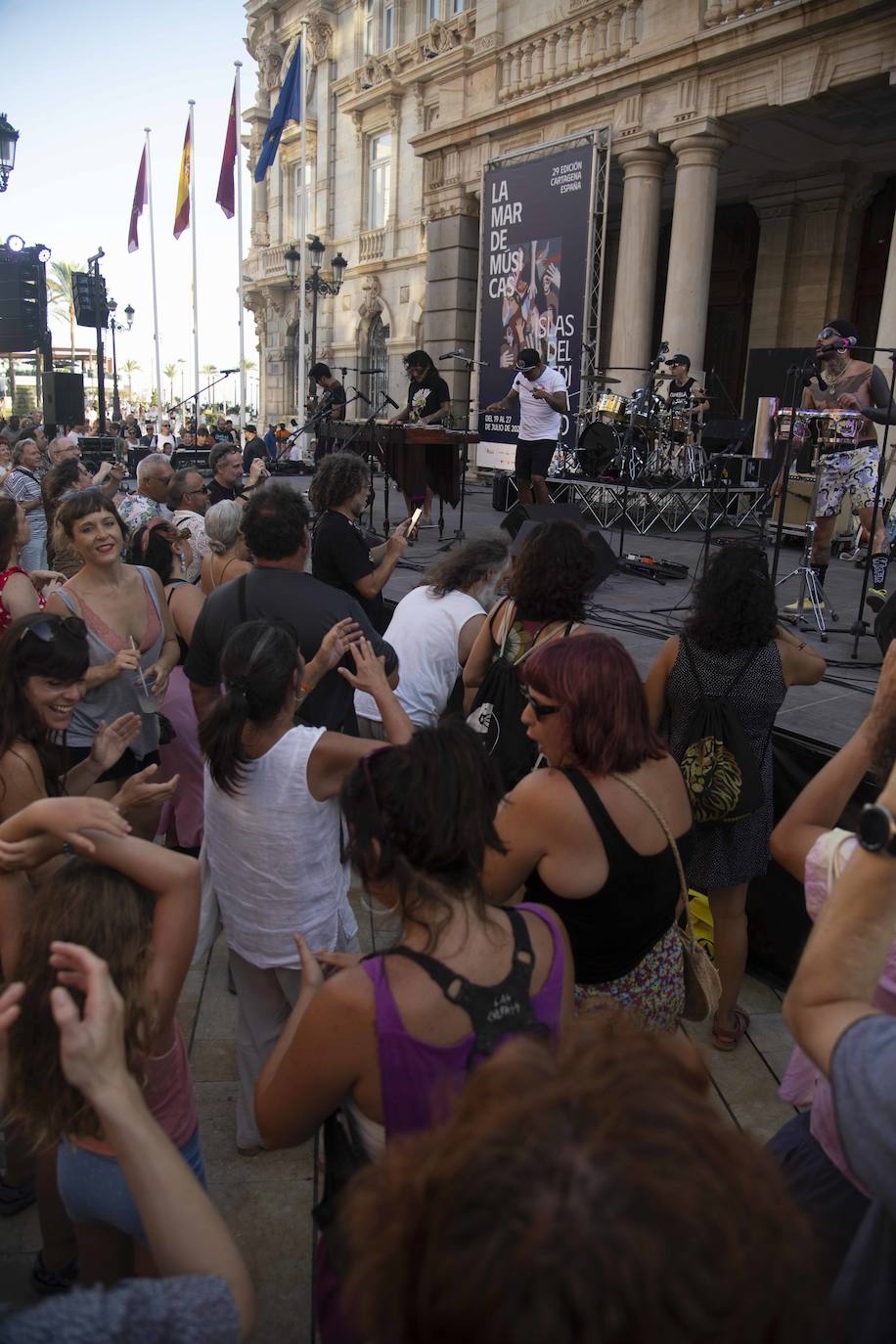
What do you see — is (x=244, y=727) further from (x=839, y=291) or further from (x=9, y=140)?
(x=839, y=291)

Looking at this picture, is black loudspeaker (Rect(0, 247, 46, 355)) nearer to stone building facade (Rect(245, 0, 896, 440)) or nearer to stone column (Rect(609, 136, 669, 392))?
stone building facade (Rect(245, 0, 896, 440))

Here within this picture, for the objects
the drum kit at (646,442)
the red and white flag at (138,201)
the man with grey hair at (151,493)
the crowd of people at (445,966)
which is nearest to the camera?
the crowd of people at (445,966)

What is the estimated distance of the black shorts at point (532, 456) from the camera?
9188 millimetres

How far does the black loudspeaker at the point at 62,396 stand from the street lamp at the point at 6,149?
162 inches

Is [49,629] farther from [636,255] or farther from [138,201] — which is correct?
[138,201]

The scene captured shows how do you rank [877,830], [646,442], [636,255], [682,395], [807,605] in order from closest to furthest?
[877,830] < [807,605] < [682,395] < [646,442] < [636,255]

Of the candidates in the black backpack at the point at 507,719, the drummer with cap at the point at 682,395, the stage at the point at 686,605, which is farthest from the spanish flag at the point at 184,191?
the black backpack at the point at 507,719

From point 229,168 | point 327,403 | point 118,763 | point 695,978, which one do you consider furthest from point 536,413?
point 229,168

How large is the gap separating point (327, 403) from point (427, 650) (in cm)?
1016

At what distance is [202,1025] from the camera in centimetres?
310

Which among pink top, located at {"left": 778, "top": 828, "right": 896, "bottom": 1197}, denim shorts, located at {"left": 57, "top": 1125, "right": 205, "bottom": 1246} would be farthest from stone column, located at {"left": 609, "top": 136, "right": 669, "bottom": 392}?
denim shorts, located at {"left": 57, "top": 1125, "right": 205, "bottom": 1246}

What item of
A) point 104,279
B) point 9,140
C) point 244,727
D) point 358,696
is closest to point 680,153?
point 9,140

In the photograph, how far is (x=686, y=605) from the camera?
23.5ft

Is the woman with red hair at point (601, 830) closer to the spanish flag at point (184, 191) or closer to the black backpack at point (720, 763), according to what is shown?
the black backpack at point (720, 763)
